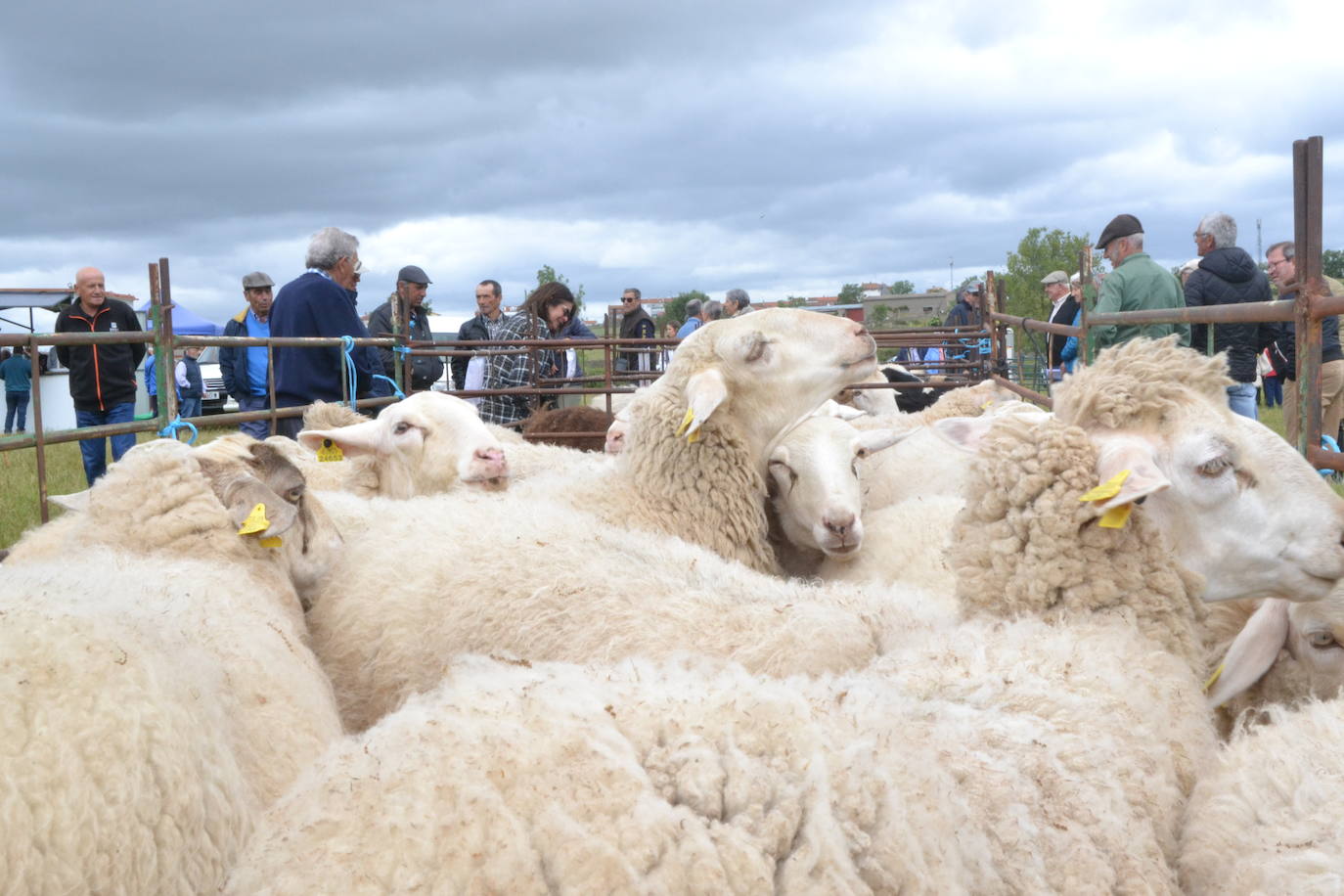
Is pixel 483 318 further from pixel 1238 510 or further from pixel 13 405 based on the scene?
pixel 13 405

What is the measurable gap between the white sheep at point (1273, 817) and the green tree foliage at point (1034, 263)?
4597cm

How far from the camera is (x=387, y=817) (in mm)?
1131

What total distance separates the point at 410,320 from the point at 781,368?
204 inches

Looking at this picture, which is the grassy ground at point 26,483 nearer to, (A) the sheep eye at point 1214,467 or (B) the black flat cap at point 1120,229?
(B) the black flat cap at point 1120,229

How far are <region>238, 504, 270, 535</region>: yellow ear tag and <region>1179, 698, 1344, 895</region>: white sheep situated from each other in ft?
8.35

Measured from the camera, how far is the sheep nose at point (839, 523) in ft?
13.9

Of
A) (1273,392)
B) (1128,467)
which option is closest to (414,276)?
(1128,467)

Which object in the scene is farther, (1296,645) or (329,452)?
(329,452)

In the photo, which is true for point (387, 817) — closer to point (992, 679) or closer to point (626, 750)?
point (626, 750)

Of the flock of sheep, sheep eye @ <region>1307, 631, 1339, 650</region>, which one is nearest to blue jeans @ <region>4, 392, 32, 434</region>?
the flock of sheep

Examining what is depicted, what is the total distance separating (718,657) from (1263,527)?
1426mm

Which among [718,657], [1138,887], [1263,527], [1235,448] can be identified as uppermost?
[1235,448]

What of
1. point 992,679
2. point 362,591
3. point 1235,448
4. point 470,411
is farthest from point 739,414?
point 992,679

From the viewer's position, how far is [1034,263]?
4984 cm
